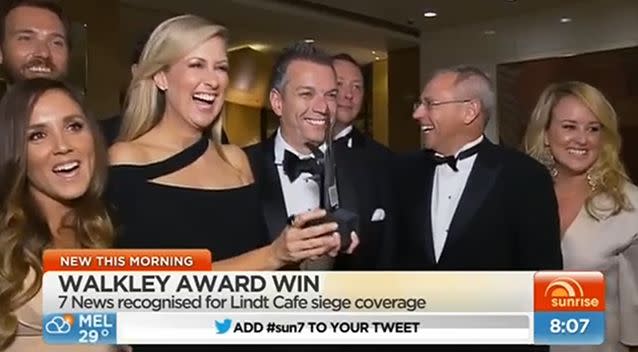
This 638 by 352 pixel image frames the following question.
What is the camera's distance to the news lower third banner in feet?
3.77

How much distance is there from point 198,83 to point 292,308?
327 millimetres

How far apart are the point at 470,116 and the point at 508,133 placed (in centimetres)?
87

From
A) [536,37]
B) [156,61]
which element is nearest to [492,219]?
[156,61]

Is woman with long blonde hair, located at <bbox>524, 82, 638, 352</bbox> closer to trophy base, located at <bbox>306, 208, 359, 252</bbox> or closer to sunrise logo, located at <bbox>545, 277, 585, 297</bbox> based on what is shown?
sunrise logo, located at <bbox>545, 277, 585, 297</bbox>

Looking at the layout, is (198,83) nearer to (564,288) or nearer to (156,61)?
(156,61)

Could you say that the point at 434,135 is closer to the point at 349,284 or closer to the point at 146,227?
the point at 349,284

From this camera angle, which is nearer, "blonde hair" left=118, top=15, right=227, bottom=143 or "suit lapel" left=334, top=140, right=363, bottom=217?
"blonde hair" left=118, top=15, right=227, bottom=143

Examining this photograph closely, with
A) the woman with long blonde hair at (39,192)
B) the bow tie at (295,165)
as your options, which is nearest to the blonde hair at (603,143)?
the bow tie at (295,165)

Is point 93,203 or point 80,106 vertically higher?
point 80,106

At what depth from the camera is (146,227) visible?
1.17m

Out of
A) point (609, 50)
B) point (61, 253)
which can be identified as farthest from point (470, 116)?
point (609, 50)

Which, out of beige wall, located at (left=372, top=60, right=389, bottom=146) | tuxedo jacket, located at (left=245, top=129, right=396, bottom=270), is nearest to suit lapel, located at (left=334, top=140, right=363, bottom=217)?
tuxedo jacket, located at (left=245, top=129, right=396, bottom=270)

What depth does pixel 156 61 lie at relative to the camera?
3.96 feet

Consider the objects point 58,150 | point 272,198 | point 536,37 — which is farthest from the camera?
point 536,37
